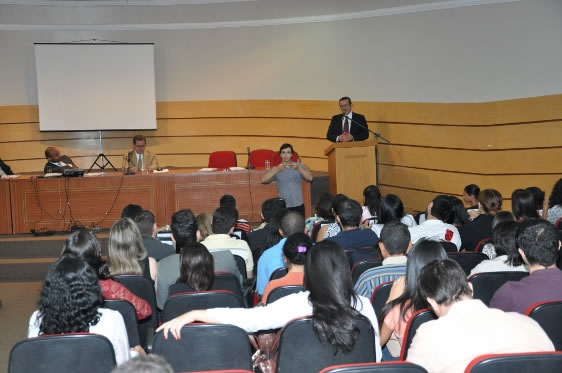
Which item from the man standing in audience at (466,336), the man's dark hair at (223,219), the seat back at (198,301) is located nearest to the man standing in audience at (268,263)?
the man's dark hair at (223,219)

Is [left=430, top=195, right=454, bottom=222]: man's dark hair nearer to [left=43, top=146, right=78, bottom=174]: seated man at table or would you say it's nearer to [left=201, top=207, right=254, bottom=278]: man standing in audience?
[left=201, top=207, right=254, bottom=278]: man standing in audience

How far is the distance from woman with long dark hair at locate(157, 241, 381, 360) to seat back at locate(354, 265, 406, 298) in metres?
0.82

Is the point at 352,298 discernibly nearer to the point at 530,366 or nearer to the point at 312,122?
the point at 530,366

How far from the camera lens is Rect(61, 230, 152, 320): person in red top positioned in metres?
3.58

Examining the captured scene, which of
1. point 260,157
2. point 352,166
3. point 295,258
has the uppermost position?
point 260,157

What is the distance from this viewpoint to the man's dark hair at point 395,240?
4062mm

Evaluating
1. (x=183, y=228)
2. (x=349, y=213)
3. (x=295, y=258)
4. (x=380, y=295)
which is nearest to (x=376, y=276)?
(x=380, y=295)

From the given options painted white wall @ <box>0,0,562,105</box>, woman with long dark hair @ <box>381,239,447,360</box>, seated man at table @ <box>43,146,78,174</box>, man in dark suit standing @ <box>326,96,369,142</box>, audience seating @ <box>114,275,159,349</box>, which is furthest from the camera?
man in dark suit standing @ <box>326,96,369,142</box>

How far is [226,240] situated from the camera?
5.00m

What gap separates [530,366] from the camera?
2.18 m

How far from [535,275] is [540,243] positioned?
160 millimetres

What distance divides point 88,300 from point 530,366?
167 cm

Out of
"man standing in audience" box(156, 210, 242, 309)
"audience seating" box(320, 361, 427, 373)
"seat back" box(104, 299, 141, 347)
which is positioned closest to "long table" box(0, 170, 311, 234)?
"man standing in audience" box(156, 210, 242, 309)

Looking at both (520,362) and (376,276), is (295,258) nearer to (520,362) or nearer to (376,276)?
(376,276)
